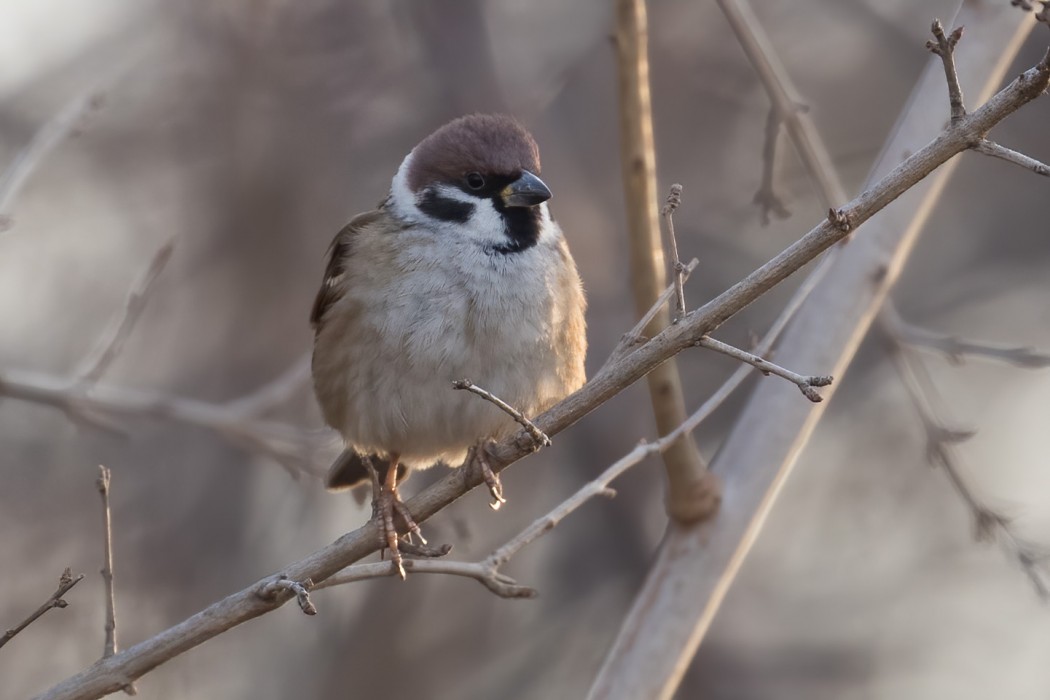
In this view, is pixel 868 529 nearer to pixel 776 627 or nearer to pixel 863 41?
pixel 776 627

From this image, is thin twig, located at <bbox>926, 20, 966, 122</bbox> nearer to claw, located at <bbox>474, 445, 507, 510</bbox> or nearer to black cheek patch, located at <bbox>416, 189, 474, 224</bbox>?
claw, located at <bbox>474, 445, 507, 510</bbox>

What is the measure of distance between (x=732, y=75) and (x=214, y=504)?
139 inches

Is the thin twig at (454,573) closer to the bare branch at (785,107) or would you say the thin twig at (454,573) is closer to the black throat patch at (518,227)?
the black throat patch at (518,227)

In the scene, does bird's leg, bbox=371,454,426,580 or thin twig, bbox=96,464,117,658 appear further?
bird's leg, bbox=371,454,426,580

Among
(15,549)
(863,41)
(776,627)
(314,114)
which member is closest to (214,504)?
(15,549)

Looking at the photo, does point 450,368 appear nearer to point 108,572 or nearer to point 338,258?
point 338,258

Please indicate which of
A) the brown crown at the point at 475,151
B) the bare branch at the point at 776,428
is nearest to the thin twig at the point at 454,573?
the bare branch at the point at 776,428

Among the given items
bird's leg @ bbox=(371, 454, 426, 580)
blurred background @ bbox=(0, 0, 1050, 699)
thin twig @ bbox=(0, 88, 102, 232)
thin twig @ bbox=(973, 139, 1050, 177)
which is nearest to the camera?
thin twig @ bbox=(973, 139, 1050, 177)

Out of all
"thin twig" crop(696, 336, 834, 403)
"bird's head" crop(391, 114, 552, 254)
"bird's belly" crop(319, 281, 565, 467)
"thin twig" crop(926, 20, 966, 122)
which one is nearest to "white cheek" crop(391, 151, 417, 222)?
"bird's head" crop(391, 114, 552, 254)

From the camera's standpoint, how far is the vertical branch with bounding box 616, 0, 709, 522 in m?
3.62

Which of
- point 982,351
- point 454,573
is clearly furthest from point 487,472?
point 982,351

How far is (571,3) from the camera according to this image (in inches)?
264

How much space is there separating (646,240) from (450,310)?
600mm

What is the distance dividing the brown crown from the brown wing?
0.19 metres
